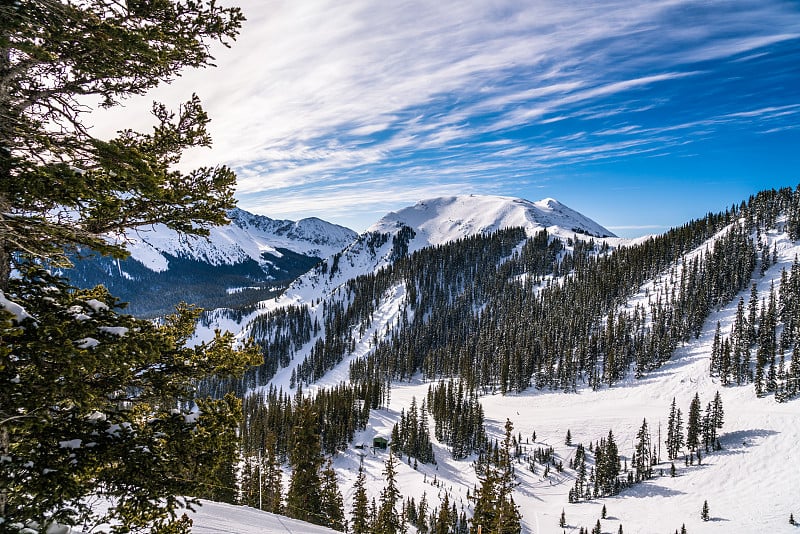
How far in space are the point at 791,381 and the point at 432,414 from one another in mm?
95606

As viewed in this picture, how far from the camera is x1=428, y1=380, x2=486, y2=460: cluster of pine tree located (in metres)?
108

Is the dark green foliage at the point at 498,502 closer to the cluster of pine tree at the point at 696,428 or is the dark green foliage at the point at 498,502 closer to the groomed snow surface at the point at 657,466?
the groomed snow surface at the point at 657,466

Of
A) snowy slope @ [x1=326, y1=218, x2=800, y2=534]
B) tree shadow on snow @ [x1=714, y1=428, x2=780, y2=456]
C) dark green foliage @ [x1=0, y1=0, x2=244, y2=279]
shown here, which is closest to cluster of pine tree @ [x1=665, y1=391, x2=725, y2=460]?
tree shadow on snow @ [x1=714, y1=428, x2=780, y2=456]

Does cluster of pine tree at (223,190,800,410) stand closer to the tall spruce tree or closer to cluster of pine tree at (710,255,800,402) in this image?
cluster of pine tree at (710,255,800,402)

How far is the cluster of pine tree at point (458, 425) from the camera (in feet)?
353

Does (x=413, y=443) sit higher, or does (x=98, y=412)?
(x=98, y=412)

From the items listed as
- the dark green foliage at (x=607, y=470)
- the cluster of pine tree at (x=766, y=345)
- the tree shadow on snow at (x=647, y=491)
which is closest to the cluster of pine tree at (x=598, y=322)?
the cluster of pine tree at (x=766, y=345)

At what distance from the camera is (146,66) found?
6531mm

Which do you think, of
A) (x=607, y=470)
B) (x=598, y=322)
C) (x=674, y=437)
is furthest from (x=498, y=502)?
(x=598, y=322)

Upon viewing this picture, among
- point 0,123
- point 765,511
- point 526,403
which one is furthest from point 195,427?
point 526,403

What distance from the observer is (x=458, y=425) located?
4323 inches

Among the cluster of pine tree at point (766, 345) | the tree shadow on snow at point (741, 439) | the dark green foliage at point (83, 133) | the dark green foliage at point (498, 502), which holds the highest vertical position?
the dark green foliage at point (83, 133)

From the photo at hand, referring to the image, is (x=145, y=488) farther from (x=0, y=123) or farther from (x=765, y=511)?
(x=765, y=511)

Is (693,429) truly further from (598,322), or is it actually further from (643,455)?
(598,322)
